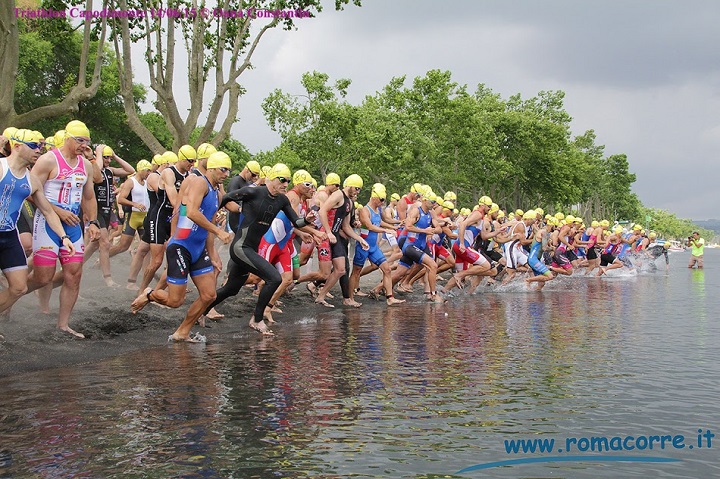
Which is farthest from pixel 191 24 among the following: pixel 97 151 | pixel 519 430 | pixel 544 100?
pixel 544 100

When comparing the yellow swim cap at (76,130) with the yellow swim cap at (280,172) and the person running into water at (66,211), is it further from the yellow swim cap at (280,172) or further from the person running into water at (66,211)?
the yellow swim cap at (280,172)

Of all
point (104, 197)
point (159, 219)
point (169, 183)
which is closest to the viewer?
point (169, 183)

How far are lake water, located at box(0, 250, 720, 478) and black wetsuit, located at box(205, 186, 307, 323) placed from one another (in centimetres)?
64

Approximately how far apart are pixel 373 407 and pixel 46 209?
3.96 metres

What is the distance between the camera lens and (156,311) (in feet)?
33.7

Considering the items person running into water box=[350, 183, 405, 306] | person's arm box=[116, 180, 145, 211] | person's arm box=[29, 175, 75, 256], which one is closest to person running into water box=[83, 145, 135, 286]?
person's arm box=[116, 180, 145, 211]

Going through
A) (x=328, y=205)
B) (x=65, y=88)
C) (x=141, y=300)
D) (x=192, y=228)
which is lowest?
(x=141, y=300)

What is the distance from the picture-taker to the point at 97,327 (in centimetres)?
900

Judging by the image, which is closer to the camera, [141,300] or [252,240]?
[141,300]

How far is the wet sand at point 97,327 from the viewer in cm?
740

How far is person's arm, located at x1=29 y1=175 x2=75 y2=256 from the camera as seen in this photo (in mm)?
7328

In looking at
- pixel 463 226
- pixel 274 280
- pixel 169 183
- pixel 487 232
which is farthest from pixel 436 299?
pixel 169 183

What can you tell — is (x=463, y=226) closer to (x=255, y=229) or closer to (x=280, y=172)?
(x=280, y=172)

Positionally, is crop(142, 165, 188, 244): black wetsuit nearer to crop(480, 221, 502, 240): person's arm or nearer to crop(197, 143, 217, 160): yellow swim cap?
crop(197, 143, 217, 160): yellow swim cap
